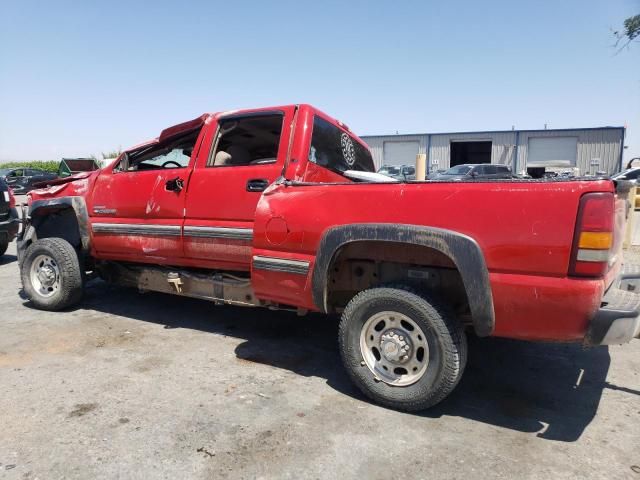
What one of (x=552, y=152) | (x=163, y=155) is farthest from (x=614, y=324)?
(x=552, y=152)

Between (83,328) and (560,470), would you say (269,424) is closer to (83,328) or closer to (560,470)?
(560,470)

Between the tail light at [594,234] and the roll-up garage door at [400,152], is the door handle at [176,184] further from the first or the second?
the roll-up garage door at [400,152]

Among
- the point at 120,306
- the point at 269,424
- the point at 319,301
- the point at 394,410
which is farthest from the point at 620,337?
the point at 120,306

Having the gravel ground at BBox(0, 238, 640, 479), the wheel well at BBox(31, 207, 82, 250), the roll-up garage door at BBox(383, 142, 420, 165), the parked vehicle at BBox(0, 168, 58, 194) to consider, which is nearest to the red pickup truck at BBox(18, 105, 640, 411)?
the wheel well at BBox(31, 207, 82, 250)

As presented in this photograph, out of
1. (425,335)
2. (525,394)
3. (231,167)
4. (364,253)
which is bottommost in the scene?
(525,394)

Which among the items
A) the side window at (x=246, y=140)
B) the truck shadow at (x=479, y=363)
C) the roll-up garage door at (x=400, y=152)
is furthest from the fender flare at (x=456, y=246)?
the roll-up garage door at (x=400, y=152)

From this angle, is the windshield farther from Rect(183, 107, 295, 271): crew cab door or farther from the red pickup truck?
Rect(183, 107, 295, 271): crew cab door

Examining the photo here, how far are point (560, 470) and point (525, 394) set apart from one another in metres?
0.91

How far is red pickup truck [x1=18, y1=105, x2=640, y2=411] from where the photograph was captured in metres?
2.45

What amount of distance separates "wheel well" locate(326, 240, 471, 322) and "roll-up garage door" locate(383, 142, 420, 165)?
3247 centimetres

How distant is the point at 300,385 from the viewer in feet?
10.9

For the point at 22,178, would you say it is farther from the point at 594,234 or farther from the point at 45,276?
the point at 594,234

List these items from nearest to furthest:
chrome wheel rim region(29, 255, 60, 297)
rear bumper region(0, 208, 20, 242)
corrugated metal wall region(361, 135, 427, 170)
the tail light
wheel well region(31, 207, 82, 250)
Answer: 1. the tail light
2. chrome wheel rim region(29, 255, 60, 297)
3. wheel well region(31, 207, 82, 250)
4. rear bumper region(0, 208, 20, 242)
5. corrugated metal wall region(361, 135, 427, 170)

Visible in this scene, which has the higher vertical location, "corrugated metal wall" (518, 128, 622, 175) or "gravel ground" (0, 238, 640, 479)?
"corrugated metal wall" (518, 128, 622, 175)
